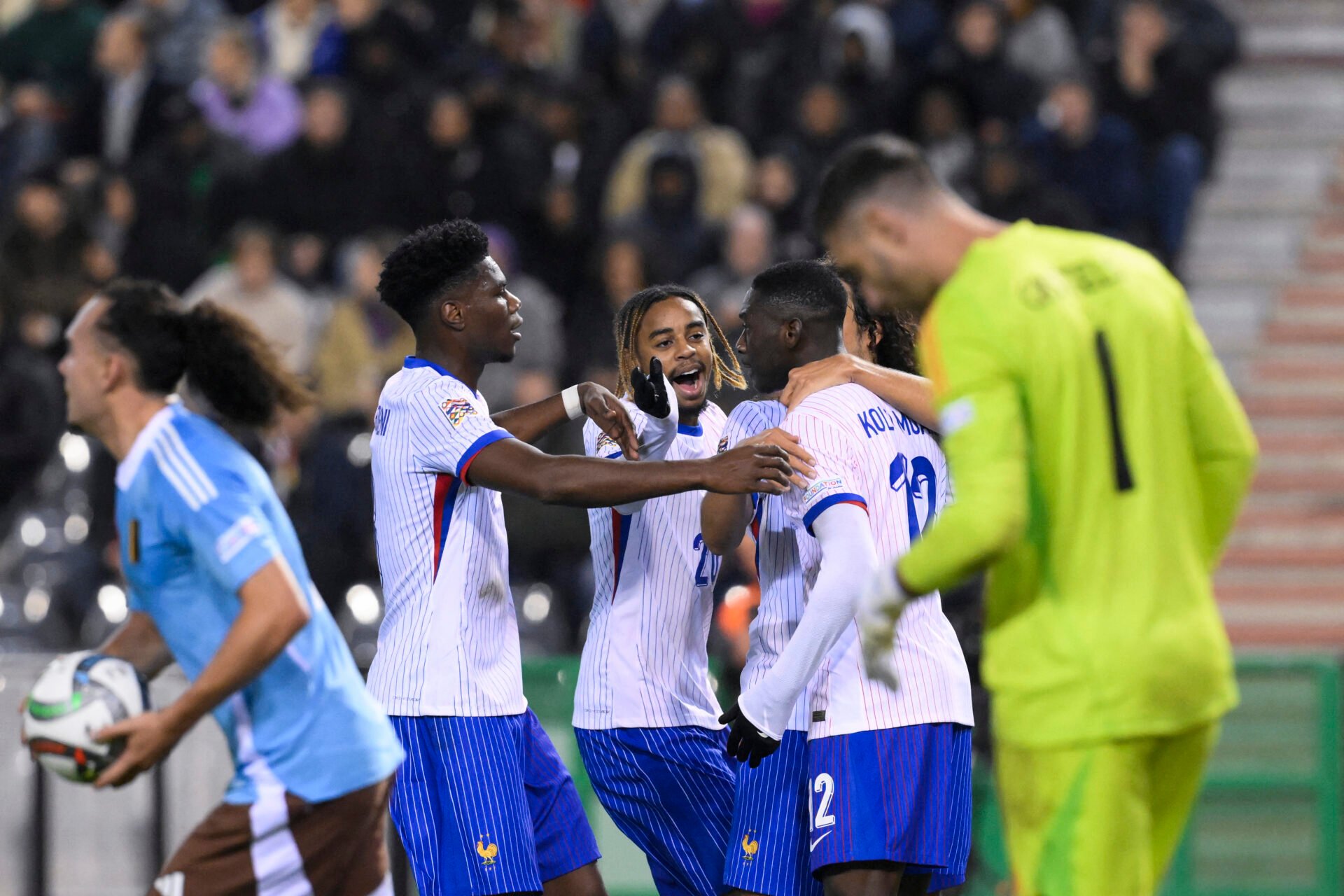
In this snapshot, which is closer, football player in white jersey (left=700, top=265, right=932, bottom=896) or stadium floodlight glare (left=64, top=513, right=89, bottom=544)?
football player in white jersey (left=700, top=265, right=932, bottom=896)

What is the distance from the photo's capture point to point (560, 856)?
5.19 m

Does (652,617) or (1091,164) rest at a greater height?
(1091,164)

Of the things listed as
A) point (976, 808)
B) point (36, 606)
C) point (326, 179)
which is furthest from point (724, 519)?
point (326, 179)

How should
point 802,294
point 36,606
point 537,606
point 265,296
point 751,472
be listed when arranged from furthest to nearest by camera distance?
point 265,296
point 36,606
point 537,606
point 802,294
point 751,472

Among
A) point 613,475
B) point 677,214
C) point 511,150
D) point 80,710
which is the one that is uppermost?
point 511,150

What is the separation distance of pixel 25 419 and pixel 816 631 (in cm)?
754

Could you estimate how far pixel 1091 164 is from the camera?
12.5 meters

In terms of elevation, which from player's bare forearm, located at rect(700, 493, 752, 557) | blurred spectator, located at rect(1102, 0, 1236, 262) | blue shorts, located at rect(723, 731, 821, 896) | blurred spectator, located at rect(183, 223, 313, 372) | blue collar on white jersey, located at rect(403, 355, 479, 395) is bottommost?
blue shorts, located at rect(723, 731, 821, 896)

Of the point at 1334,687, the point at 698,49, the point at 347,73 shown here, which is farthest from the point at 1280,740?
the point at 347,73

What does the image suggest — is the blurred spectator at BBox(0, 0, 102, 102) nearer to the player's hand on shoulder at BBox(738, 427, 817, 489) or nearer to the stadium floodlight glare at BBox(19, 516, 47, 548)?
the stadium floodlight glare at BBox(19, 516, 47, 548)

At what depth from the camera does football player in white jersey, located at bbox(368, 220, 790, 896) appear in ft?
16.2

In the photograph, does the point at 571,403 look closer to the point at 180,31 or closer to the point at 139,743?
the point at 139,743

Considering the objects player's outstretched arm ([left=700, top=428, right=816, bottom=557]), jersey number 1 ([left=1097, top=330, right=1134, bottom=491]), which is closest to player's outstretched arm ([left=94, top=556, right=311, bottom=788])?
player's outstretched arm ([left=700, top=428, right=816, bottom=557])

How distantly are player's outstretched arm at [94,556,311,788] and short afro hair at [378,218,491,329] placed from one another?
1.43m
